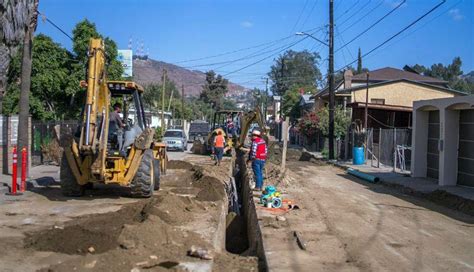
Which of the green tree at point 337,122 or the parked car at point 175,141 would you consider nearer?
the green tree at point 337,122

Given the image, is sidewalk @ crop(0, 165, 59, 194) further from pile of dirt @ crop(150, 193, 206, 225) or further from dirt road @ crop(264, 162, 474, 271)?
dirt road @ crop(264, 162, 474, 271)

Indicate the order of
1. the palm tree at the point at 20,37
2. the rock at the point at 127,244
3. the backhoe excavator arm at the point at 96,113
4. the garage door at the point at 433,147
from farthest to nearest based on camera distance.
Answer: the garage door at the point at 433,147
the palm tree at the point at 20,37
the backhoe excavator arm at the point at 96,113
the rock at the point at 127,244

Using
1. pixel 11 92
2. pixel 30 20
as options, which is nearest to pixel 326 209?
pixel 30 20

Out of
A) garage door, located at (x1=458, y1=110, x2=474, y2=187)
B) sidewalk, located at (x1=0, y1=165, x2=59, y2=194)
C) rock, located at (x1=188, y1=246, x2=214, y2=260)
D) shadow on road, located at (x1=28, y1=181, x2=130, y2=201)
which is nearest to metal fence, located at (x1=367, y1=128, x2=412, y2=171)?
garage door, located at (x1=458, y1=110, x2=474, y2=187)

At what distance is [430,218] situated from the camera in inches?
480

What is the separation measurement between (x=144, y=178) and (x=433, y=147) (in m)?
13.0

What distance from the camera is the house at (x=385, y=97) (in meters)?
36.1

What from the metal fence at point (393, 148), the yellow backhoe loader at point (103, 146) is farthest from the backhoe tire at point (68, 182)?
the metal fence at point (393, 148)

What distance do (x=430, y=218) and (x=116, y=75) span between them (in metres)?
20.8

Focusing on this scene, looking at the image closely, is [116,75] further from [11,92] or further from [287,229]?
[287,229]

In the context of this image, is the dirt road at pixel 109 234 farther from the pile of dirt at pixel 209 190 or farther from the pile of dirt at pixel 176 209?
the pile of dirt at pixel 209 190

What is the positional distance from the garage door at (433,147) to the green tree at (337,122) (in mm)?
15205

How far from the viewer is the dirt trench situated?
23.9ft

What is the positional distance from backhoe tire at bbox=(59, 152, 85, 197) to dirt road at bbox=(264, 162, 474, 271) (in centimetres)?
531
